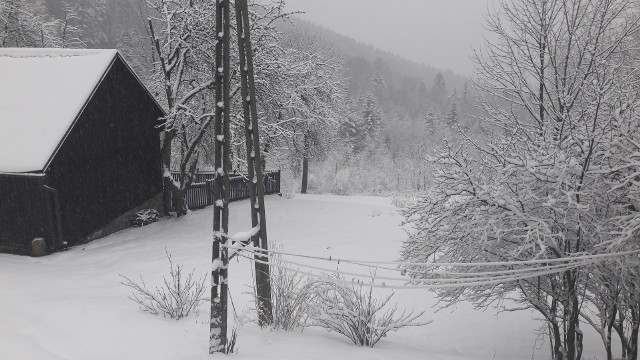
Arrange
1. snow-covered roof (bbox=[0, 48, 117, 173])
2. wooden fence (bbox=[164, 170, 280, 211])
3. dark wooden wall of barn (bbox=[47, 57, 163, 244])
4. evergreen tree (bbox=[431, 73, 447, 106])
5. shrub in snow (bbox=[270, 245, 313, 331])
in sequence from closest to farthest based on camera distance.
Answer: shrub in snow (bbox=[270, 245, 313, 331])
snow-covered roof (bbox=[0, 48, 117, 173])
dark wooden wall of barn (bbox=[47, 57, 163, 244])
wooden fence (bbox=[164, 170, 280, 211])
evergreen tree (bbox=[431, 73, 447, 106])

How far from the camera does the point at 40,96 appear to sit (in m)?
12.0

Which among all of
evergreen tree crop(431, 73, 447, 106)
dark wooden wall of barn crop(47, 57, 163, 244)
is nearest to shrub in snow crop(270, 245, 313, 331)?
dark wooden wall of barn crop(47, 57, 163, 244)

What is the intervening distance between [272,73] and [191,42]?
10.2 ft

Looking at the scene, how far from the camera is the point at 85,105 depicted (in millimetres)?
11719

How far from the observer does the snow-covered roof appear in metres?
10.6

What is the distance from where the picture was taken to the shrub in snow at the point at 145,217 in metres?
14.4

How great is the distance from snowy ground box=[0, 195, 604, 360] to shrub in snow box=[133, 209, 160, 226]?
41 centimetres

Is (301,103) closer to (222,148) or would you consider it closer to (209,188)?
(209,188)

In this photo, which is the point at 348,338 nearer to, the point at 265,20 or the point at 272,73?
the point at 272,73

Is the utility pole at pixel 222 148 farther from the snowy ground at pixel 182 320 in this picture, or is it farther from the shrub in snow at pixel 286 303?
the shrub in snow at pixel 286 303

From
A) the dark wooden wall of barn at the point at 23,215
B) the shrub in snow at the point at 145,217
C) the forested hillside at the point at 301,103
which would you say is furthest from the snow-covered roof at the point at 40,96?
the shrub in snow at the point at 145,217

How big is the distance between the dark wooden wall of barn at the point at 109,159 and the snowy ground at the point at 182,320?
3.47 feet

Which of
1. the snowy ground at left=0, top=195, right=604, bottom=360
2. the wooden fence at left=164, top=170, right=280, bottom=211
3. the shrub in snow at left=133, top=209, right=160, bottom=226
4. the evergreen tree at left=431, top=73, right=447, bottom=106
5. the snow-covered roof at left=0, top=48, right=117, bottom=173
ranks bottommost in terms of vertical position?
the snowy ground at left=0, top=195, right=604, bottom=360

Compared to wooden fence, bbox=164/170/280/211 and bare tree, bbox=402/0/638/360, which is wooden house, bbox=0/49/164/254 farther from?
bare tree, bbox=402/0/638/360
